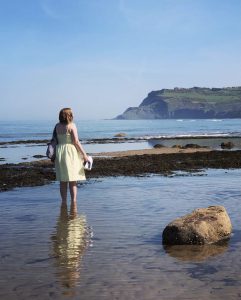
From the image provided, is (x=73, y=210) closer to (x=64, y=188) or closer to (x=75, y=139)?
(x=64, y=188)

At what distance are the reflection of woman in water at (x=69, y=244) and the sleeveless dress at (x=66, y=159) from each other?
2.28 ft

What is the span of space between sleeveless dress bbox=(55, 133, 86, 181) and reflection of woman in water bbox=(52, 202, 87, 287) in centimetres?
69

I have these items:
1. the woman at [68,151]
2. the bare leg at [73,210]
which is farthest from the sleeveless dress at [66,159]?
the bare leg at [73,210]

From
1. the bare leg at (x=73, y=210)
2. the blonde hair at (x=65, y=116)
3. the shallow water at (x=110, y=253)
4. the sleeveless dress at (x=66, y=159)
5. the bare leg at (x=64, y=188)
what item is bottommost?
the shallow water at (x=110, y=253)

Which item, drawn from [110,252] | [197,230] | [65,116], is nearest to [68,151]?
[65,116]

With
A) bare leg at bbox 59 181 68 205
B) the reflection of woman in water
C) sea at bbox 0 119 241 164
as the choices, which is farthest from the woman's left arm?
sea at bbox 0 119 241 164

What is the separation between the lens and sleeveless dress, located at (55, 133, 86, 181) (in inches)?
366

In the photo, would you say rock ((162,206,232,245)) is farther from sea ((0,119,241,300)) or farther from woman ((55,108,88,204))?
woman ((55,108,88,204))

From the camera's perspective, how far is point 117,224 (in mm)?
7828

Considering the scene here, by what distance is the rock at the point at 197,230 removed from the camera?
6520mm

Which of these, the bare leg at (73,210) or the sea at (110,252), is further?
the bare leg at (73,210)

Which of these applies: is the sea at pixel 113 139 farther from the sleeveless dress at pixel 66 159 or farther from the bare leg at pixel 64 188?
the sleeveless dress at pixel 66 159

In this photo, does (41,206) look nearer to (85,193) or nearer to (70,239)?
(85,193)

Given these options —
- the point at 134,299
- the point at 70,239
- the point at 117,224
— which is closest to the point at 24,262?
the point at 70,239
